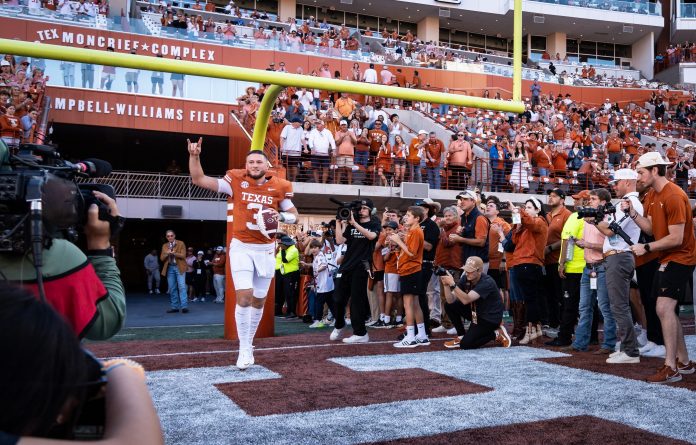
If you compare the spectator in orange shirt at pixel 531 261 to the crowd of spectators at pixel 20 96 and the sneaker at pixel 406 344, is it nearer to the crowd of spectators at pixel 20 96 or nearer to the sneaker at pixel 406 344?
the sneaker at pixel 406 344

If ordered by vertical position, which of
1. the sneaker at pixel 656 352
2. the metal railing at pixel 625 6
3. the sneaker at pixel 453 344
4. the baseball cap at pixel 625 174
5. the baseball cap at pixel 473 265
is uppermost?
the metal railing at pixel 625 6

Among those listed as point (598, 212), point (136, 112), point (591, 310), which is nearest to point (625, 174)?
point (598, 212)

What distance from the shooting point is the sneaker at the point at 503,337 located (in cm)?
737

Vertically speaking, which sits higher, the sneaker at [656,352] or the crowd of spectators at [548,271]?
the crowd of spectators at [548,271]

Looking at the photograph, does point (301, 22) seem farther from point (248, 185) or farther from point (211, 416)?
point (211, 416)

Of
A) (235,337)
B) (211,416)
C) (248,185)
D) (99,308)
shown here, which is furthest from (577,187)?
(99,308)

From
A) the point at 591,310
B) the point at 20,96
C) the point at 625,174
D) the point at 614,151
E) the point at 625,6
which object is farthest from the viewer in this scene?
the point at 625,6

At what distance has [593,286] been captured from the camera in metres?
6.70

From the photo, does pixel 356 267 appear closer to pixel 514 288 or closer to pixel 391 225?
pixel 391 225

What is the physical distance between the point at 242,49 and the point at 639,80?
2473 cm

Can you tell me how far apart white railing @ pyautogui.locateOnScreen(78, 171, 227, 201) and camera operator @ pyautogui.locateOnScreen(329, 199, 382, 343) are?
12977mm

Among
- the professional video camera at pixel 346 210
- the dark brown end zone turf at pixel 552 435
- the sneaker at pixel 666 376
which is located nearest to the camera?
the dark brown end zone turf at pixel 552 435

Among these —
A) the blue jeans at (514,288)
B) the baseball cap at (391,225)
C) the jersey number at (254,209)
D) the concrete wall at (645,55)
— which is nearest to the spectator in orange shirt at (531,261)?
the blue jeans at (514,288)

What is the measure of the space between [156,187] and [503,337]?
588 inches
